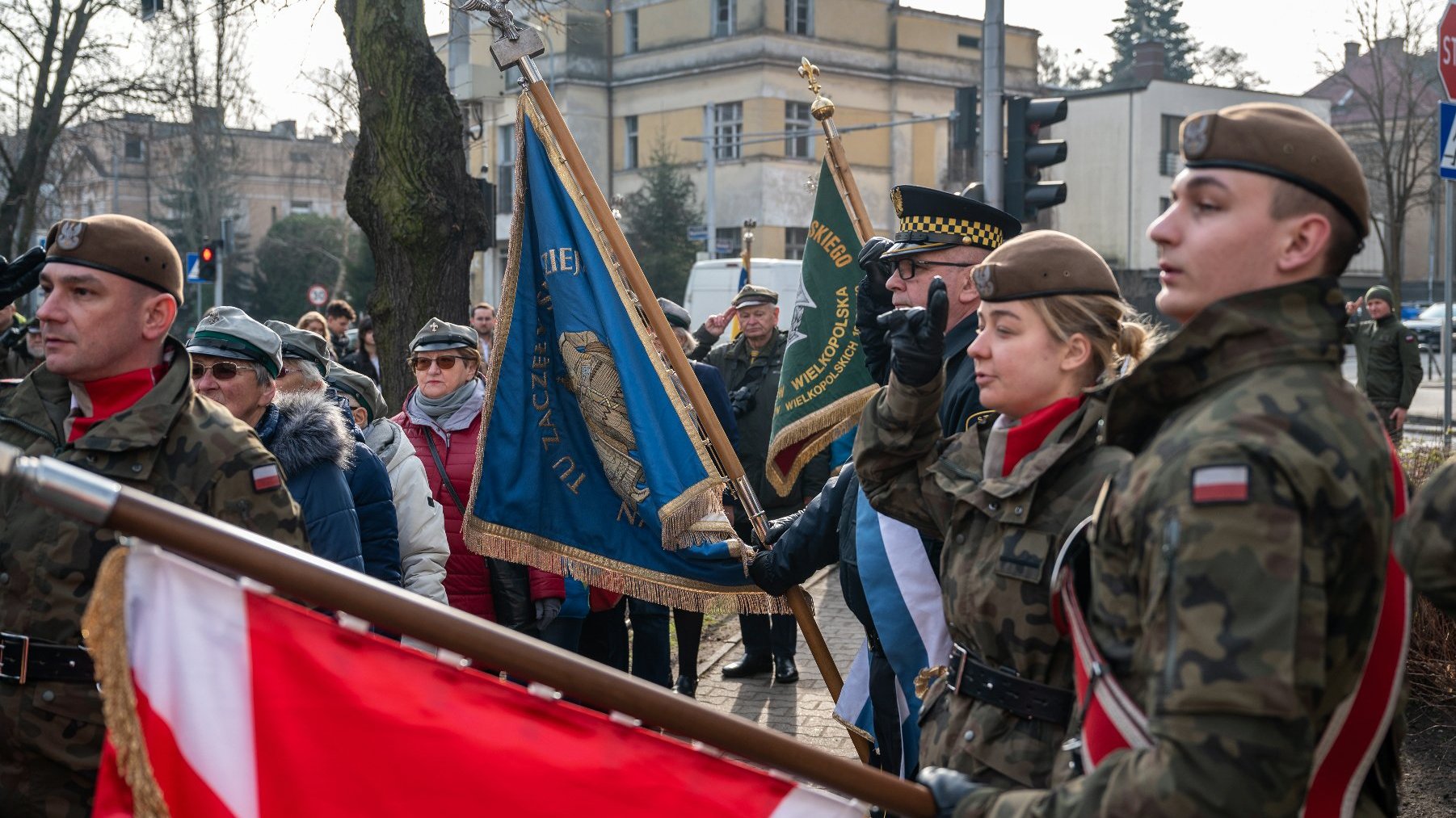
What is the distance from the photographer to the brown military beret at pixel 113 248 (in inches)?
125

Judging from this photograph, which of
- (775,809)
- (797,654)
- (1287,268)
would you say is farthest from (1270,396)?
(797,654)

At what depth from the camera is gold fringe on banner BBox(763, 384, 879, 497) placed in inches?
256

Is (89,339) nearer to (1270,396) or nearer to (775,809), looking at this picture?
(775,809)

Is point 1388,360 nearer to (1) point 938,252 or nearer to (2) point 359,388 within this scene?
(1) point 938,252

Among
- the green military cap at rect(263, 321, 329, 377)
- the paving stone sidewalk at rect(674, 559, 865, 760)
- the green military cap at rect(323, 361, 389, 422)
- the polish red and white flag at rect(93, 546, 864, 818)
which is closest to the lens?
the polish red and white flag at rect(93, 546, 864, 818)

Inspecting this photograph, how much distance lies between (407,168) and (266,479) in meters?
6.65

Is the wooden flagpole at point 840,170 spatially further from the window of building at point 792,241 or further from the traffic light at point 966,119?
the window of building at point 792,241

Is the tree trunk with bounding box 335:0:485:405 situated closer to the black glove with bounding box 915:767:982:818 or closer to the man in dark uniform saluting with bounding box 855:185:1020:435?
the man in dark uniform saluting with bounding box 855:185:1020:435

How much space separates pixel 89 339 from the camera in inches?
125

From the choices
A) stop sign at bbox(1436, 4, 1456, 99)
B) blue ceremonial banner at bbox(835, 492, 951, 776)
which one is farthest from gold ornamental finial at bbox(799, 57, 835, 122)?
stop sign at bbox(1436, 4, 1456, 99)

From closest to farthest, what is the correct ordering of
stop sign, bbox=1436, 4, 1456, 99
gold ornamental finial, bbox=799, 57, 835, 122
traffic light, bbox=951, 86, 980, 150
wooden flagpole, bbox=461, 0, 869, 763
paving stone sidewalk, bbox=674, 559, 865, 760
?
wooden flagpole, bbox=461, 0, 869, 763 < gold ornamental finial, bbox=799, 57, 835, 122 < paving stone sidewalk, bbox=674, 559, 865, 760 < stop sign, bbox=1436, 4, 1456, 99 < traffic light, bbox=951, 86, 980, 150

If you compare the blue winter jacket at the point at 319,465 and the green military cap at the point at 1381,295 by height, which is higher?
the green military cap at the point at 1381,295

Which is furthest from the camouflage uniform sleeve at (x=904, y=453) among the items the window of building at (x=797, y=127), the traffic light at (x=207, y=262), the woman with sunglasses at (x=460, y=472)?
the window of building at (x=797, y=127)

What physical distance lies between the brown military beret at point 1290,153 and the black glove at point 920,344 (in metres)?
1.17
